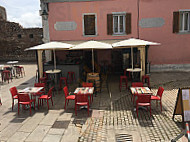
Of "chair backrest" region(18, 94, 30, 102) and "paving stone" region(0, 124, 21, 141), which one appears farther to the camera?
"chair backrest" region(18, 94, 30, 102)

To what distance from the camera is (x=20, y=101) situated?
648cm

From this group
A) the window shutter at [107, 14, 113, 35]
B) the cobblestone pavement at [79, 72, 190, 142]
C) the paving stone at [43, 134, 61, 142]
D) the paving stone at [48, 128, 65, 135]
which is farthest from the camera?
the window shutter at [107, 14, 113, 35]

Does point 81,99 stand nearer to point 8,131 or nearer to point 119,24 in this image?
point 8,131

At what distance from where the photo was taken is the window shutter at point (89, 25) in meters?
13.3

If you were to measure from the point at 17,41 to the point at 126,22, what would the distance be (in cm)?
1883

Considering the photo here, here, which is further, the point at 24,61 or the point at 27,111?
the point at 24,61

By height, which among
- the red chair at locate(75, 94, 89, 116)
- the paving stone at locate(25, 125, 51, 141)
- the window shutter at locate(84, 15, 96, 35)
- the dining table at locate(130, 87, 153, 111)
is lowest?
the paving stone at locate(25, 125, 51, 141)

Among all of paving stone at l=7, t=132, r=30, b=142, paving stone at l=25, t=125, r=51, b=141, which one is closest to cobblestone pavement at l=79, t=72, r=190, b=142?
paving stone at l=25, t=125, r=51, b=141

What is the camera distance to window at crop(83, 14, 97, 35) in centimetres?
1330

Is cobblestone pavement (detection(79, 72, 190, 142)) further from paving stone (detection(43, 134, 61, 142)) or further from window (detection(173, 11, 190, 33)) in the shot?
window (detection(173, 11, 190, 33))

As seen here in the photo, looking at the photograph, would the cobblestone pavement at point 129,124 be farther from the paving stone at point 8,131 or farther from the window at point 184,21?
the window at point 184,21

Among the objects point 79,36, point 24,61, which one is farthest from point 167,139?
point 24,61

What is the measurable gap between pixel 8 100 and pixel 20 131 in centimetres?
355

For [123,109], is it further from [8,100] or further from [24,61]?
[24,61]
